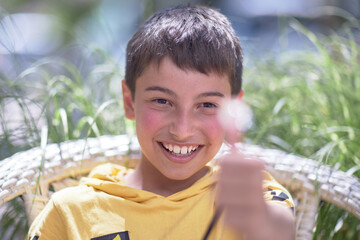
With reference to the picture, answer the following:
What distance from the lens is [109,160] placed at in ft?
4.60

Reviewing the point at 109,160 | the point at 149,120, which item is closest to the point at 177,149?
the point at 149,120

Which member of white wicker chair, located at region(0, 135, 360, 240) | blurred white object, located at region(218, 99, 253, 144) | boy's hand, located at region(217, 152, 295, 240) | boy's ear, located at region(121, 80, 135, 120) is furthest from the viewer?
boy's ear, located at region(121, 80, 135, 120)

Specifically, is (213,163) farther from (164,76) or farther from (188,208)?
(164,76)

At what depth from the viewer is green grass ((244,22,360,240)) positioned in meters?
1.33

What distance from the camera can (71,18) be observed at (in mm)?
7438

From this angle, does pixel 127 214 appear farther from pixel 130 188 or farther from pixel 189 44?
pixel 189 44

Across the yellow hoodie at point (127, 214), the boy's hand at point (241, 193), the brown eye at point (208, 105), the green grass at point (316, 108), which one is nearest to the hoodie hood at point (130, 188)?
the yellow hoodie at point (127, 214)

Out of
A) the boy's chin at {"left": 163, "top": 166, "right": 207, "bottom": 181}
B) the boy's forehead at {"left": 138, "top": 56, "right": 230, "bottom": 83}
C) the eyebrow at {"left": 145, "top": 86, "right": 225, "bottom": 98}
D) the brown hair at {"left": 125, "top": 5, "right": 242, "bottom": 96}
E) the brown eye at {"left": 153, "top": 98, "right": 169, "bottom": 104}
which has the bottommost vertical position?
the boy's chin at {"left": 163, "top": 166, "right": 207, "bottom": 181}

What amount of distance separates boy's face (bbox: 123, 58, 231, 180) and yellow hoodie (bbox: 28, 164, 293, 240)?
0.24ft

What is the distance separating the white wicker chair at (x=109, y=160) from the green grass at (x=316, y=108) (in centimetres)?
7

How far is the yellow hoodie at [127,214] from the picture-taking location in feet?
3.61

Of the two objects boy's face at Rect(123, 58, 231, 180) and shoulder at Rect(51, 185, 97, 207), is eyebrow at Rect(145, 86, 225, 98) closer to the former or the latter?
boy's face at Rect(123, 58, 231, 180)

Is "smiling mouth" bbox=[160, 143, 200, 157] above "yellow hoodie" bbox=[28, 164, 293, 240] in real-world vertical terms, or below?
above

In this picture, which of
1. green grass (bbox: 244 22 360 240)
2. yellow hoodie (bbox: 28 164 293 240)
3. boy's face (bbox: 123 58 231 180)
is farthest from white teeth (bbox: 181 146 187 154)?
green grass (bbox: 244 22 360 240)
